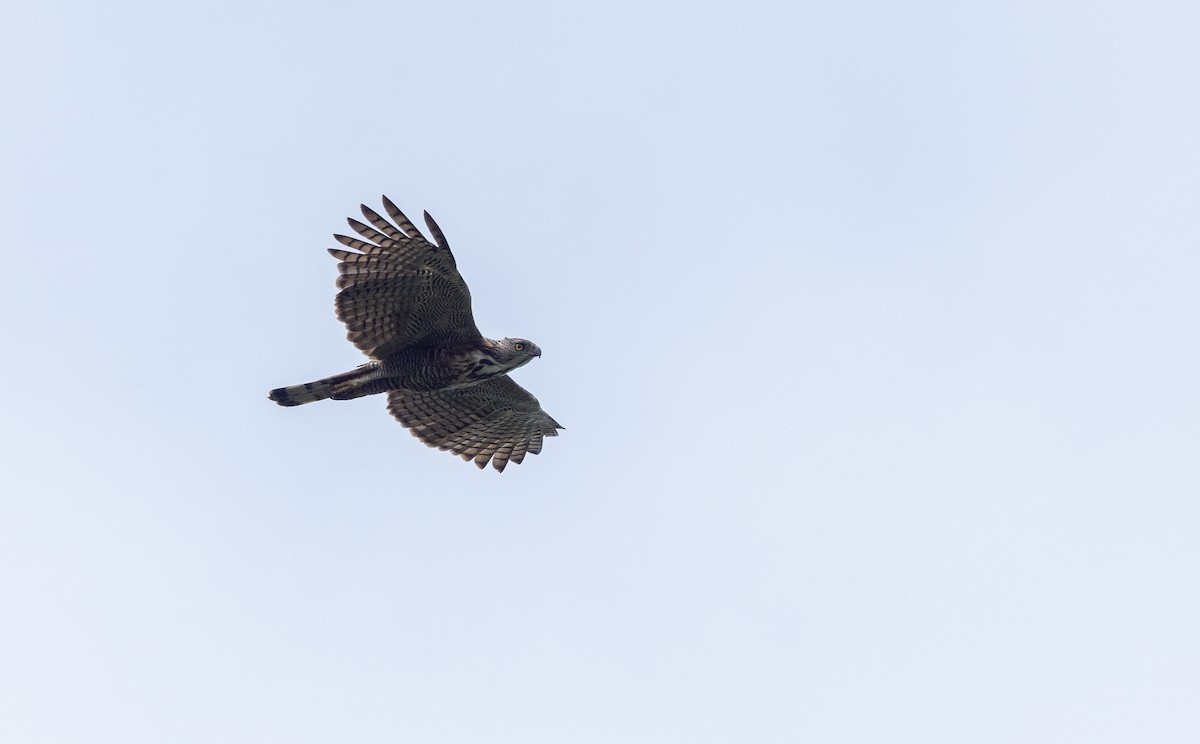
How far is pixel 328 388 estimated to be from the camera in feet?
69.1

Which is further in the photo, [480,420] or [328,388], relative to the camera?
[480,420]

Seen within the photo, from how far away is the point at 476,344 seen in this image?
69.2 ft

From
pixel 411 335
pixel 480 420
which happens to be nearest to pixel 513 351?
pixel 411 335

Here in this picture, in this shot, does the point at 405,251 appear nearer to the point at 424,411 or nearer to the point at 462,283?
the point at 462,283

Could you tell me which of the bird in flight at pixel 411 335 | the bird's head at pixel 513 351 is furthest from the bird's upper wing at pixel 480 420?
the bird's head at pixel 513 351

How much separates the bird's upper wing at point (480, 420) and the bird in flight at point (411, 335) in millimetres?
21

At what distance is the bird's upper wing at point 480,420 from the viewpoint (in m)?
22.5

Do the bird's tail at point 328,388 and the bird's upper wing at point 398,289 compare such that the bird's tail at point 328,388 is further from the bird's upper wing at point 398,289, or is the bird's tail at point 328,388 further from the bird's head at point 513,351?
the bird's head at point 513,351

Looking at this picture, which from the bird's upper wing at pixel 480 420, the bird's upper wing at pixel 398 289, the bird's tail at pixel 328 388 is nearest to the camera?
the bird's upper wing at pixel 398 289

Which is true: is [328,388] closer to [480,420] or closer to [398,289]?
[398,289]

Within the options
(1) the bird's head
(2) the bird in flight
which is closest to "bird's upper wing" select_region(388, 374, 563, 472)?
(2) the bird in flight

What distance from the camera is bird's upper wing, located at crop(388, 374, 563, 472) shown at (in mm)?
22547

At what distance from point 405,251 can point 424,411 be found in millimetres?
3217

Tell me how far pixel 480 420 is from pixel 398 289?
3.07m
